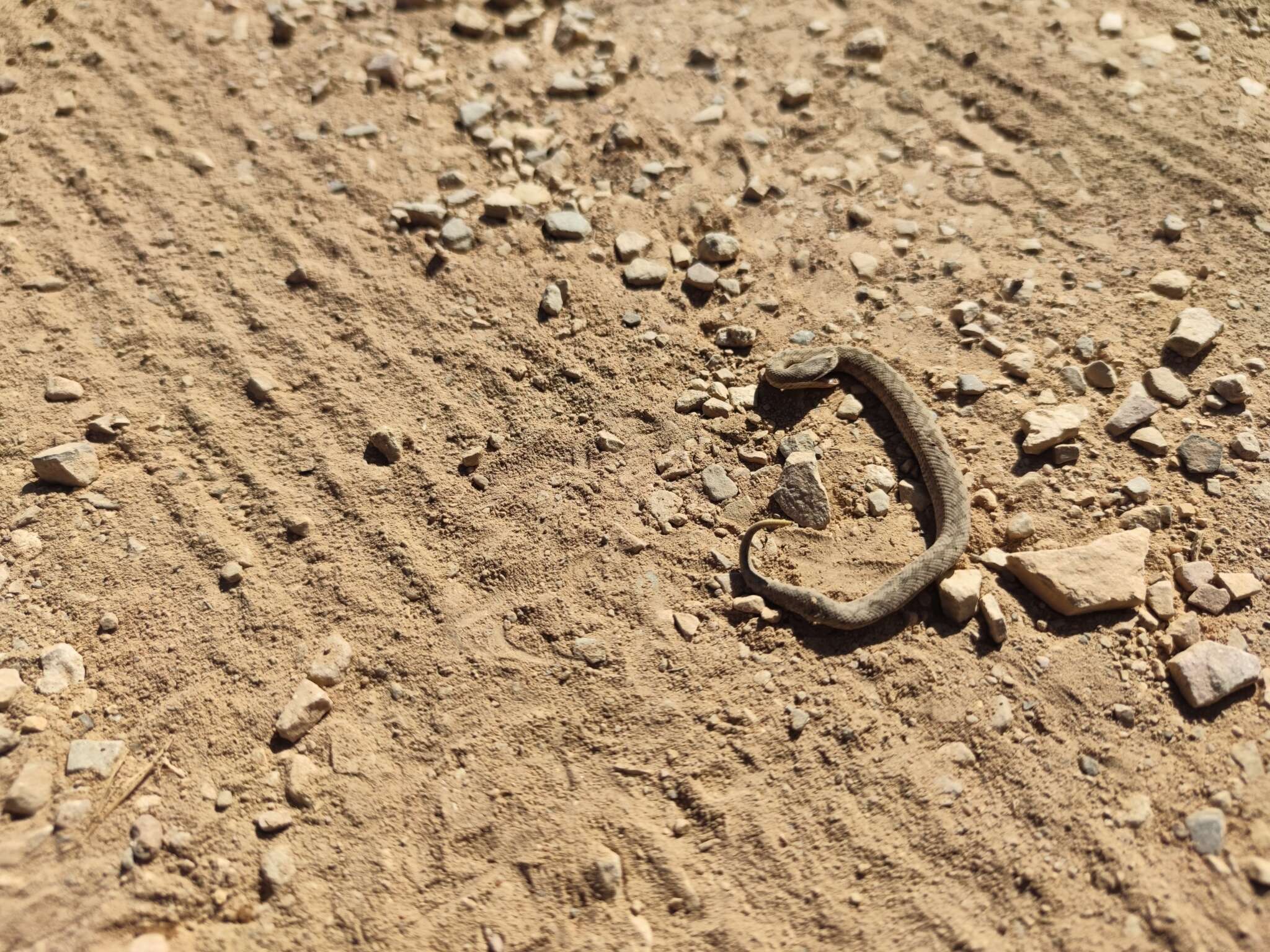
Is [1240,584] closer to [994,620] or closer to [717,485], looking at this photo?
[994,620]

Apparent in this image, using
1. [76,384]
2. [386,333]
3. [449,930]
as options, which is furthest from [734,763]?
[76,384]

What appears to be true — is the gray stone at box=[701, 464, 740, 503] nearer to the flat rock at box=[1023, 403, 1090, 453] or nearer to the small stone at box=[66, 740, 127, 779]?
the flat rock at box=[1023, 403, 1090, 453]

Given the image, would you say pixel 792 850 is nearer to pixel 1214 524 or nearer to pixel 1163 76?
pixel 1214 524

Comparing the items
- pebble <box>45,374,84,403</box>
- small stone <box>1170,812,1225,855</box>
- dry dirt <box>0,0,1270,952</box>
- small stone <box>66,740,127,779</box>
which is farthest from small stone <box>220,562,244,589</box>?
small stone <box>1170,812,1225,855</box>

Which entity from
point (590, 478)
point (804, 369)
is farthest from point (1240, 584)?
point (590, 478)

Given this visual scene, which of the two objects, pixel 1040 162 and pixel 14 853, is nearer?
pixel 14 853
